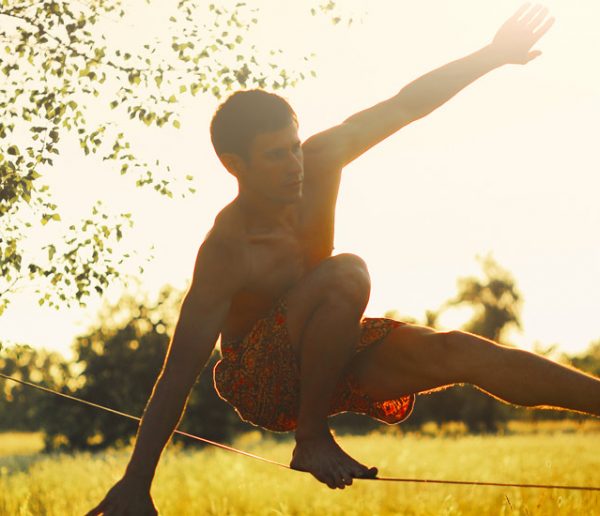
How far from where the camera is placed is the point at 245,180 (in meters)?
4.05

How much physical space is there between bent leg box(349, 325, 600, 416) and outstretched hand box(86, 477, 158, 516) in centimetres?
115

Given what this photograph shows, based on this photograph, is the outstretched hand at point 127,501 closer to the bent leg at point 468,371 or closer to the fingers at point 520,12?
the bent leg at point 468,371

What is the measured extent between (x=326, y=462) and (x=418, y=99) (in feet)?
5.83

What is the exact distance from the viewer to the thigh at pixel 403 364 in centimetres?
383

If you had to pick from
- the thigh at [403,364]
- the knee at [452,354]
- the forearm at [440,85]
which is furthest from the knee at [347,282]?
the forearm at [440,85]

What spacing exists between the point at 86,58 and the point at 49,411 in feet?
58.8

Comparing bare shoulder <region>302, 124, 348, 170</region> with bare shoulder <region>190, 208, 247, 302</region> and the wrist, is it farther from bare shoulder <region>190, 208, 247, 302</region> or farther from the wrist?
the wrist

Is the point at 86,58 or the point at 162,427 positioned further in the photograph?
the point at 86,58

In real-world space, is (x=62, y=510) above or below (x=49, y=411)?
below

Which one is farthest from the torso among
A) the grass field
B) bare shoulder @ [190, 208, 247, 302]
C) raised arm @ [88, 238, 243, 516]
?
the grass field

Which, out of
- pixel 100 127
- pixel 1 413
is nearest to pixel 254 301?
pixel 100 127

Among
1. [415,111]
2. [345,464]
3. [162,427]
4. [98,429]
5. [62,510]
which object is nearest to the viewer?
[162,427]

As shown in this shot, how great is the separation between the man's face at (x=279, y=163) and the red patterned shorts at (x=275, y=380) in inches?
19.8

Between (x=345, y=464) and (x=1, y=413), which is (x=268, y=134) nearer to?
(x=345, y=464)
